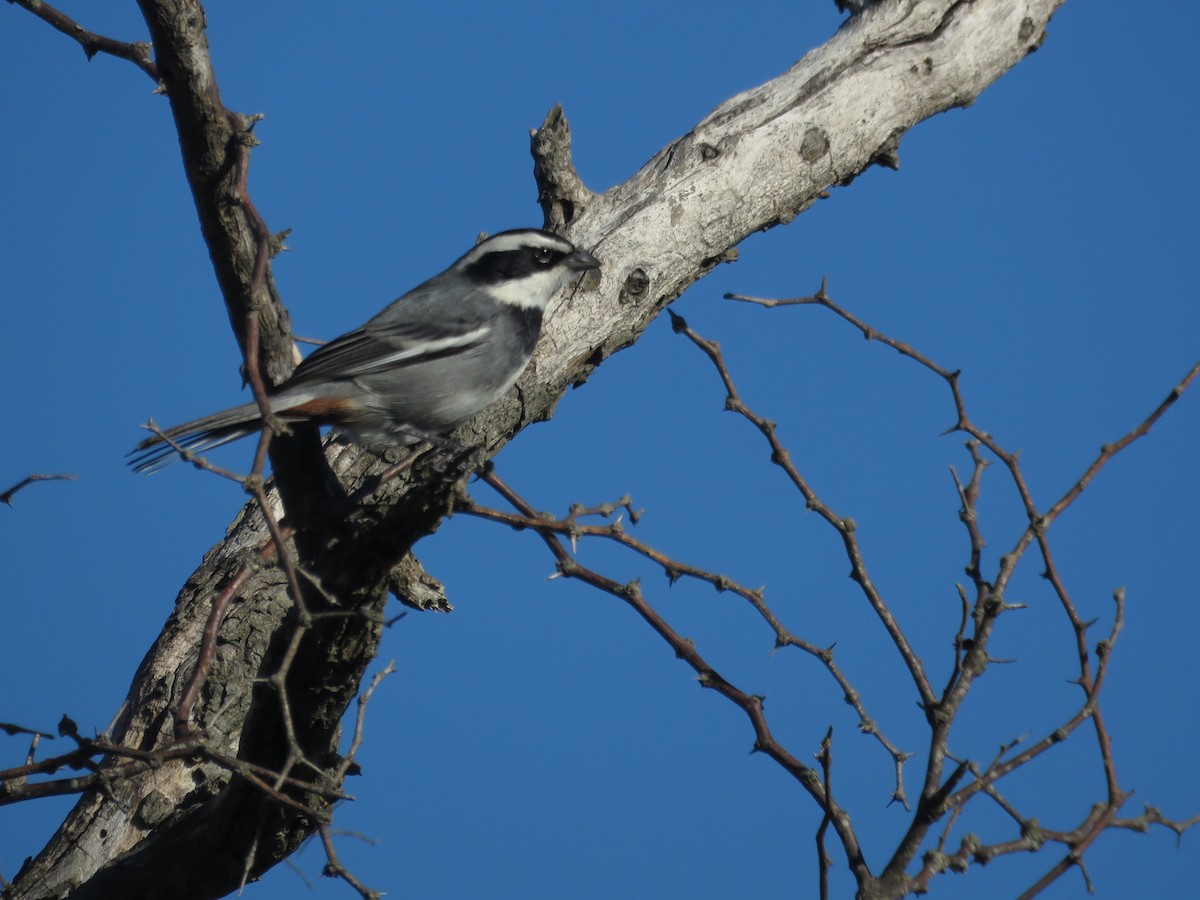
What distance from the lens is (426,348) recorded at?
4.77 m

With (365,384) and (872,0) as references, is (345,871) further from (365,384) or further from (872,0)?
(872,0)

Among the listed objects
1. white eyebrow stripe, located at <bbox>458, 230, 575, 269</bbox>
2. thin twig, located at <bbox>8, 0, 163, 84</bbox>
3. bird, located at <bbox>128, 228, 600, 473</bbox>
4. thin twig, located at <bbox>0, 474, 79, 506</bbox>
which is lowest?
thin twig, located at <bbox>0, 474, 79, 506</bbox>

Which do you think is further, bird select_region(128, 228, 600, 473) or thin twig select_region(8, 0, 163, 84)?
bird select_region(128, 228, 600, 473)

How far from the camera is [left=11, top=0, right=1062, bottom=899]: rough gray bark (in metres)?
3.53

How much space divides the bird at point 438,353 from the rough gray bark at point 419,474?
268mm

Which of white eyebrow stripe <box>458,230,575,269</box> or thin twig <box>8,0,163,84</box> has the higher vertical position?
Answer: white eyebrow stripe <box>458,230,575,269</box>

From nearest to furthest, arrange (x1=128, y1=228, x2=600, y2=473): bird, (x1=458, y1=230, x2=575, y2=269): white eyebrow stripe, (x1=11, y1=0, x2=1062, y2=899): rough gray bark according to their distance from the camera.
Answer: (x1=11, y1=0, x2=1062, y2=899): rough gray bark → (x1=128, y1=228, x2=600, y2=473): bird → (x1=458, y1=230, x2=575, y2=269): white eyebrow stripe

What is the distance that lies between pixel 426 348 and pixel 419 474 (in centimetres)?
59

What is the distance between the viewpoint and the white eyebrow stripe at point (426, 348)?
15.1ft

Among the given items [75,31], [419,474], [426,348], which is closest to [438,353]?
[426,348]

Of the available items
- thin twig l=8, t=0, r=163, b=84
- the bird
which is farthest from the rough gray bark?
thin twig l=8, t=0, r=163, b=84

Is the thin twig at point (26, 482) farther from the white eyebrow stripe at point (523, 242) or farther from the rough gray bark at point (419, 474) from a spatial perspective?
the white eyebrow stripe at point (523, 242)

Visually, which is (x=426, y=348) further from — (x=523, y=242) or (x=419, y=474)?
(x=523, y=242)

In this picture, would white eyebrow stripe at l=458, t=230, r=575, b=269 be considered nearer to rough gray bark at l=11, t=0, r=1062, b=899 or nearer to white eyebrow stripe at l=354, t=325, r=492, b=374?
rough gray bark at l=11, t=0, r=1062, b=899
